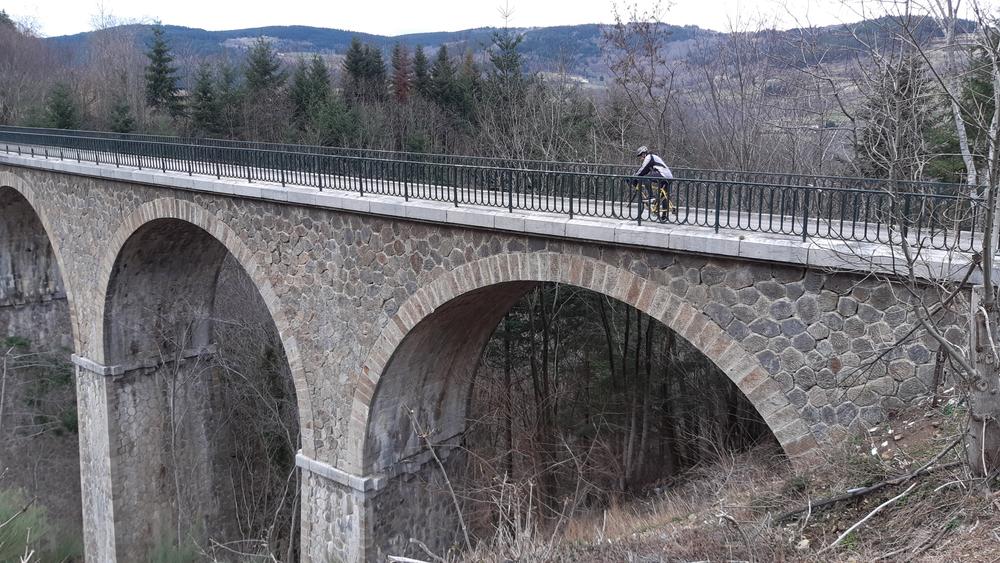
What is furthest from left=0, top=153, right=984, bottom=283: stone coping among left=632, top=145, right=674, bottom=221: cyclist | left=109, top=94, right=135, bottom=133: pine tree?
left=109, top=94, right=135, bottom=133: pine tree

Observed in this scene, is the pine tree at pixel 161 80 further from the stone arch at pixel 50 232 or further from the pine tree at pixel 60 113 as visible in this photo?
the stone arch at pixel 50 232

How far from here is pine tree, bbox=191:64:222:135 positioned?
34000 millimetres

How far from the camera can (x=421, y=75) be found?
1439 inches

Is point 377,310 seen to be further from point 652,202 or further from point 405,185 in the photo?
point 652,202

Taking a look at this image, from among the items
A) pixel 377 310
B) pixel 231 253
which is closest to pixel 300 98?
pixel 231 253

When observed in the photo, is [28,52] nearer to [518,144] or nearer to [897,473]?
[518,144]

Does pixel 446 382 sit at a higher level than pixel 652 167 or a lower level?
lower

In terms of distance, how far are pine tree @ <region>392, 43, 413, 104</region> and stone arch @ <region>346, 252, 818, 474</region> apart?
28.8 m

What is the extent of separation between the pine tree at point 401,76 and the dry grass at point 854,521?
3325 cm

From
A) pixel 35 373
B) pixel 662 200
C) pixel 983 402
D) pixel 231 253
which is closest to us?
pixel 983 402

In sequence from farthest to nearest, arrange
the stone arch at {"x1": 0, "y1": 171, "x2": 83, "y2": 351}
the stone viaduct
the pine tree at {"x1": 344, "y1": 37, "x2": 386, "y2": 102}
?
1. the pine tree at {"x1": 344, "y1": 37, "x2": 386, "y2": 102}
2. the stone arch at {"x1": 0, "y1": 171, "x2": 83, "y2": 351}
3. the stone viaduct

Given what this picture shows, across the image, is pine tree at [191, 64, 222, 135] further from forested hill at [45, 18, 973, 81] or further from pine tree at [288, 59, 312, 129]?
forested hill at [45, 18, 973, 81]

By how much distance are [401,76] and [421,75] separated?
272 cm

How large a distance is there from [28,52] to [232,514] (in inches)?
1971
